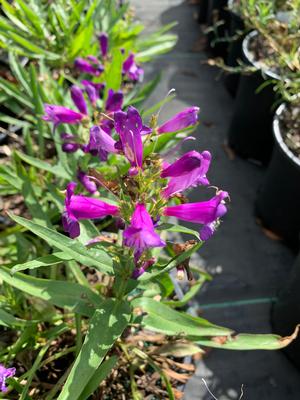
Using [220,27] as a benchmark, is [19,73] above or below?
above

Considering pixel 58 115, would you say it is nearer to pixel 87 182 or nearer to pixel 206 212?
pixel 87 182

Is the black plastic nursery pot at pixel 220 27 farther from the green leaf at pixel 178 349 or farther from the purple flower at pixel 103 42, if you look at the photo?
the green leaf at pixel 178 349

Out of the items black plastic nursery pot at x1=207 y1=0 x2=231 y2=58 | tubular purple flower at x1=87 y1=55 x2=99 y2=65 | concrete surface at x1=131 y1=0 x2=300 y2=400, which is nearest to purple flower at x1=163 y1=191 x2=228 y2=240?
concrete surface at x1=131 y1=0 x2=300 y2=400

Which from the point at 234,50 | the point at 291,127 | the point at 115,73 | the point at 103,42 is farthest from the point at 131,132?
the point at 234,50

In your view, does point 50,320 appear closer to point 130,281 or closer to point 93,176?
point 130,281

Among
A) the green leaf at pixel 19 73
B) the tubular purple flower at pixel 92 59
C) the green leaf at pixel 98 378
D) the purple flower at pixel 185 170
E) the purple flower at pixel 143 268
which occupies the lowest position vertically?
the green leaf at pixel 98 378

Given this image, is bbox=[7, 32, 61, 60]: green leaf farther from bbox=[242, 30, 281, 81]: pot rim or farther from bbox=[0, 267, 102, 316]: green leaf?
bbox=[0, 267, 102, 316]: green leaf

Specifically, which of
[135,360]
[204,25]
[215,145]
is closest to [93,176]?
[135,360]

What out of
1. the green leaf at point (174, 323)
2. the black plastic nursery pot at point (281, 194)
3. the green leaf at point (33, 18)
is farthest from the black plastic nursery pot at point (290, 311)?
the green leaf at point (33, 18)
